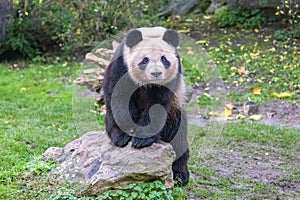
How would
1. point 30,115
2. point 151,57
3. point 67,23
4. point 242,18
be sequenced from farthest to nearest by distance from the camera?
1. point 242,18
2. point 67,23
3. point 30,115
4. point 151,57

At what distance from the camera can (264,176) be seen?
235 inches

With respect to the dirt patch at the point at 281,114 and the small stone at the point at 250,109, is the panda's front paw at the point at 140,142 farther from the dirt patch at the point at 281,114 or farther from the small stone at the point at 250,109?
the small stone at the point at 250,109

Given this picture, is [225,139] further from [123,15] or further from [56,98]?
[123,15]

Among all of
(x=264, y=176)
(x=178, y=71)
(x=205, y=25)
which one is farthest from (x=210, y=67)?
(x=178, y=71)

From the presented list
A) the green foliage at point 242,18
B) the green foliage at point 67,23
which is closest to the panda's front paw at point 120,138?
the green foliage at point 67,23

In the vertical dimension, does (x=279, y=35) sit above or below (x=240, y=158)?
below

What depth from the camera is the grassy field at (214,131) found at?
523 centimetres

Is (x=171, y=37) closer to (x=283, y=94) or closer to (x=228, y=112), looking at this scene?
(x=228, y=112)

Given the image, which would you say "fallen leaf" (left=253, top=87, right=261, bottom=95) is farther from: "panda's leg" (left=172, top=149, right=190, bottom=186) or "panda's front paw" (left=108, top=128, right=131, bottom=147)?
"panda's front paw" (left=108, top=128, right=131, bottom=147)

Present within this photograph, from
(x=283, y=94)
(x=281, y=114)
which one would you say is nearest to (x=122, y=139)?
(x=281, y=114)

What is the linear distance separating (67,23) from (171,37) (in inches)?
323

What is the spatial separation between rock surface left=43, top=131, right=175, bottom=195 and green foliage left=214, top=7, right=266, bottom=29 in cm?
888

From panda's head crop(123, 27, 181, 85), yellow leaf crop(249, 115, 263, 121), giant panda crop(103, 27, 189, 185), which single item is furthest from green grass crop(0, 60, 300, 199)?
panda's head crop(123, 27, 181, 85)

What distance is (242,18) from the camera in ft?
44.3
